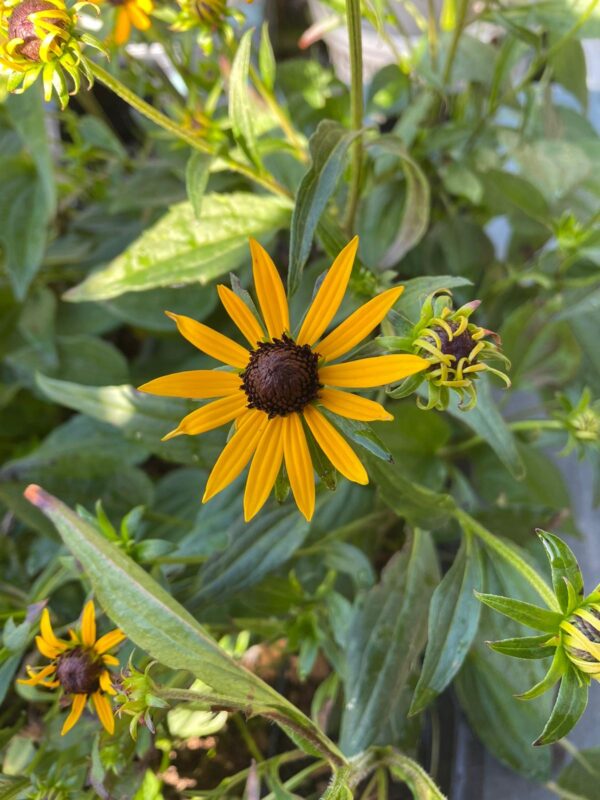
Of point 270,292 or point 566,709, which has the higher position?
point 270,292

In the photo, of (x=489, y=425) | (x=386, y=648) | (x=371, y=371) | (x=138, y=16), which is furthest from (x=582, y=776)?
(x=138, y=16)

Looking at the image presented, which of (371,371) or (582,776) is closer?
(371,371)

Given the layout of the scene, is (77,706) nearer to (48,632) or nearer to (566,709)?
(48,632)

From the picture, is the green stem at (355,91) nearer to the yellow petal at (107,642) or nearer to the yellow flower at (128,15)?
the yellow flower at (128,15)

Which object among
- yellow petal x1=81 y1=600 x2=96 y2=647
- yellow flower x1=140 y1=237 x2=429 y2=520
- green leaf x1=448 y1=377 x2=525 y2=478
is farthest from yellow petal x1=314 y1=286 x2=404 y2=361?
yellow petal x1=81 y1=600 x2=96 y2=647

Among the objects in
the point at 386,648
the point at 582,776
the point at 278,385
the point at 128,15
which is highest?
the point at 128,15

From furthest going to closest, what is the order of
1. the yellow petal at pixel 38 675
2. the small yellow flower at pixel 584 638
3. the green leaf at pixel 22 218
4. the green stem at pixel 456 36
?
the green leaf at pixel 22 218 → the green stem at pixel 456 36 → the yellow petal at pixel 38 675 → the small yellow flower at pixel 584 638

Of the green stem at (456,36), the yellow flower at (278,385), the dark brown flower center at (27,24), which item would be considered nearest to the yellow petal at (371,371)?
the yellow flower at (278,385)
